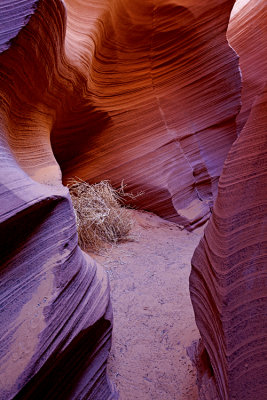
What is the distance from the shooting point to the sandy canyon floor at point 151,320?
6.31 ft

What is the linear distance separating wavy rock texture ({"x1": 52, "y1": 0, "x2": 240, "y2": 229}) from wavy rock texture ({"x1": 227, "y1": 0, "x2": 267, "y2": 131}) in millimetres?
1625

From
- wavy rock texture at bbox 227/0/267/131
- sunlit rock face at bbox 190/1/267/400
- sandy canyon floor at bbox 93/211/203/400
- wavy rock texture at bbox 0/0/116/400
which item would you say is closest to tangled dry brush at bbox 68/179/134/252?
sandy canyon floor at bbox 93/211/203/400

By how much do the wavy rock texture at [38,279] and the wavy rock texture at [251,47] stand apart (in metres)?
5.36

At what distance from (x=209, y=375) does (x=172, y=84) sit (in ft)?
14.7

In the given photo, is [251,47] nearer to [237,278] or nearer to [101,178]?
[101,178]

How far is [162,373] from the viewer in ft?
6.52

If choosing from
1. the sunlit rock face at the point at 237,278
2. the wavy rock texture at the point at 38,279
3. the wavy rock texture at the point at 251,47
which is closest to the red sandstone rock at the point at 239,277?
the sunlit rock face at the point at 237,278

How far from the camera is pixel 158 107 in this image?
5.05 meters

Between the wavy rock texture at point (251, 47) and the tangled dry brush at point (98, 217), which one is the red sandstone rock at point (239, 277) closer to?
the tangled dry brush at point (98, 217)

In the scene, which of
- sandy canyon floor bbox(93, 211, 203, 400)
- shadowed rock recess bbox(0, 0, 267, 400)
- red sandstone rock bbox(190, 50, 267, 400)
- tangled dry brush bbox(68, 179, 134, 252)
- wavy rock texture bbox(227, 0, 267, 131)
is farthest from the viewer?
wavy rock texture bbox(227, 0, 267, 131)

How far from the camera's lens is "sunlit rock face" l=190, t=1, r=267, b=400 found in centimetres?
117

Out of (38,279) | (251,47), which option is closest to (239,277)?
(38,279)

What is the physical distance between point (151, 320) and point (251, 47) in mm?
6464

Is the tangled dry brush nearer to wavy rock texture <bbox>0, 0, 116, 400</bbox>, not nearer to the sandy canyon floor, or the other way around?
the sandy canyon floor
